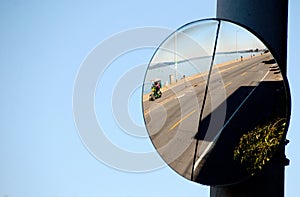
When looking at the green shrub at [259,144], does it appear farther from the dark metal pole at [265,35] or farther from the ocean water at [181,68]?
the ocean water at [181,68]

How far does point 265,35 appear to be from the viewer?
202cm

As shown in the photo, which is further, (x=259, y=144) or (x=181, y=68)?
(x=181, y=68)

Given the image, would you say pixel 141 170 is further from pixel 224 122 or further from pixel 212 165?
pixel 224 122

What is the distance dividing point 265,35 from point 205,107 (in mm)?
479

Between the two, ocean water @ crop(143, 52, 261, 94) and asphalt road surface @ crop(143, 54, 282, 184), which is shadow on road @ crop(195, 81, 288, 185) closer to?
asphalt road surface @ crop(143, 54, 282, 184)

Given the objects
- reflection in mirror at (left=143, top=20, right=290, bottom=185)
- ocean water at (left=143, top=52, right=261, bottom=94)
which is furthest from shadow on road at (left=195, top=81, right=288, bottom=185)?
ocean water at (left=143, top=52, right=261, bottom=94)

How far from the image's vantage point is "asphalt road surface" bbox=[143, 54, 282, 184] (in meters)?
2.01

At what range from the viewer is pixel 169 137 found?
210 centimetres

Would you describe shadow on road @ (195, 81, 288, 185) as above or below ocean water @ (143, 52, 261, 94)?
below

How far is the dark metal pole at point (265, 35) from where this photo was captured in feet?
6.52

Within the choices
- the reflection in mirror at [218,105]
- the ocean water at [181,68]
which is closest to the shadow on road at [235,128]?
the reflection in mirror at [218,105]

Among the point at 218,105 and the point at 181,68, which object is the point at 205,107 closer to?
the point at 218,105

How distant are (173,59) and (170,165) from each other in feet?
1.89

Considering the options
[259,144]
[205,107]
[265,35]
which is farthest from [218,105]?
[265,35]
